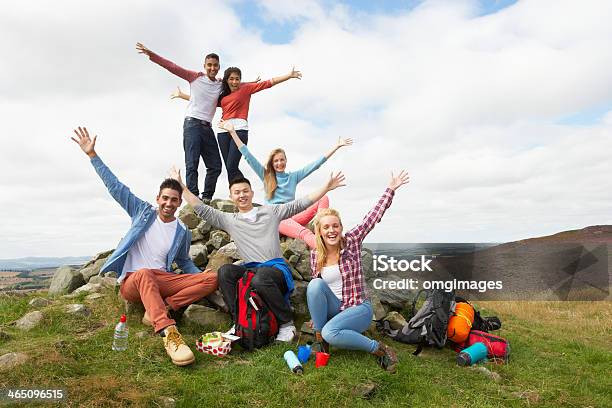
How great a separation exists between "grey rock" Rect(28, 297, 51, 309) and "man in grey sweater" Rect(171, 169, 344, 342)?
172 inches

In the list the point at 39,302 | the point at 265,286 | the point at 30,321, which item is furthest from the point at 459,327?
the point at 39,302

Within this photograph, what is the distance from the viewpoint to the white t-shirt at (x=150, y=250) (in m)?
7.23

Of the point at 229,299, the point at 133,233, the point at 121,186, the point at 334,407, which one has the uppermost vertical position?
the point at 121,186

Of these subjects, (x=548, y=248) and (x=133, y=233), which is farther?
(x=548, y=248)

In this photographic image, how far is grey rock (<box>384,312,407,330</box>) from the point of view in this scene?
340 inches

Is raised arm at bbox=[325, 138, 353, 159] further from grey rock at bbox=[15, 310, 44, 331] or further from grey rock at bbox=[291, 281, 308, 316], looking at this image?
grey rock at bbox=[15, 310, 44, 331]

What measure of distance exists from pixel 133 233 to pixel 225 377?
286 cm

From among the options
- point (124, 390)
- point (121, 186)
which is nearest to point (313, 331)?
point (124, 390)

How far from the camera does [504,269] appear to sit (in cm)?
2097

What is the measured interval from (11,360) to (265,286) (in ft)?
11.6

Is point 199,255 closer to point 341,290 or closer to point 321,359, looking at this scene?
point 341,290

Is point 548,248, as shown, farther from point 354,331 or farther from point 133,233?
point 133,233

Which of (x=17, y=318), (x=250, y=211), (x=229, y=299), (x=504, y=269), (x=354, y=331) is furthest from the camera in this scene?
(x=504, y=269)

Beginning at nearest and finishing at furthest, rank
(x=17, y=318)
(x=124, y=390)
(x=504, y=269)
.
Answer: (x=124, y=390) < (x=17, y=318) < (x=504, y=269)
